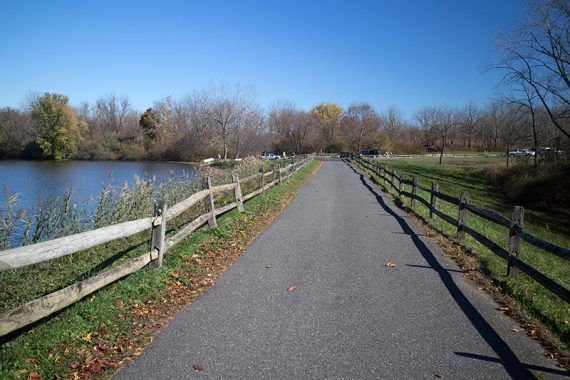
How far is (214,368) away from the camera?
12.7ft

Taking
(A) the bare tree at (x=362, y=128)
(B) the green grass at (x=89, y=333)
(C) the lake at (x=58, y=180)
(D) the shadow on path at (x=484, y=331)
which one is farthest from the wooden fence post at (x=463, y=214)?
(A) the bare tree at (x=362, y=128)

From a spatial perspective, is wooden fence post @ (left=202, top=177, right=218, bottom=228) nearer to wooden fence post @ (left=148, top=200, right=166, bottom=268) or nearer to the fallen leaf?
wooden fence post @ (left=148, top=200, right=166, bottom=268)

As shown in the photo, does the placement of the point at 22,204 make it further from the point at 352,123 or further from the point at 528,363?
the point at 352,123

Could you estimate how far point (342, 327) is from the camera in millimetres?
4773

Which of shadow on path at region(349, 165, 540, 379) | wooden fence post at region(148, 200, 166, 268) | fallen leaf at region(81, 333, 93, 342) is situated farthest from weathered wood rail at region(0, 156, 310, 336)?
shadow on path at region(349, 165, 540, 379)

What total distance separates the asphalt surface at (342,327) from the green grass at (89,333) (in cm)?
42

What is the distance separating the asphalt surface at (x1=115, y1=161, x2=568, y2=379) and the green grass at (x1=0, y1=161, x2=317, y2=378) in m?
0.42

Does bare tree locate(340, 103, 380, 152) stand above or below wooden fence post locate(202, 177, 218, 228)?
above

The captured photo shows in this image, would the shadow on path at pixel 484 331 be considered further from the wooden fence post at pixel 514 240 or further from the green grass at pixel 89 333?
the green grass at pixel 89 333

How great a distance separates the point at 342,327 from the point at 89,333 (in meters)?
2.78

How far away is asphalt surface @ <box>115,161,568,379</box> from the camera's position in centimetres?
391

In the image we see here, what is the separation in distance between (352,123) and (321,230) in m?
87.8

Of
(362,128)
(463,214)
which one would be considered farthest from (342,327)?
(362,128)

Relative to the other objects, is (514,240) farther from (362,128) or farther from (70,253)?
(362,128)
